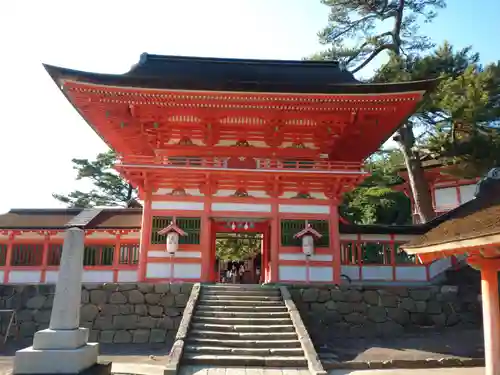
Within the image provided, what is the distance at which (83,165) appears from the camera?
36.2m

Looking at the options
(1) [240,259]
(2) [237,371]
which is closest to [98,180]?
(1) [240,259]

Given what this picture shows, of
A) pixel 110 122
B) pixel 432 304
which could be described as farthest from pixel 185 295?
pixel 432 304

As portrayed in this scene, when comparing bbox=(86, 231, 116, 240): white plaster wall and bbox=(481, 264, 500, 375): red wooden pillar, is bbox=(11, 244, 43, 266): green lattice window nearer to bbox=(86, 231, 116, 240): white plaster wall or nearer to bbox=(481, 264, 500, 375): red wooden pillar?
bbox=(86, 231, 116, 240): white plaster wall

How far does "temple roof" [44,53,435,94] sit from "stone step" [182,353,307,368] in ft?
27.0

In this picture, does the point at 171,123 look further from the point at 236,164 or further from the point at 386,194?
the point at 386,194

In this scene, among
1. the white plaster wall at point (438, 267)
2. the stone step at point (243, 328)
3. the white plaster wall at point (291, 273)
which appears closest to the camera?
the stone step at point (243, 328)

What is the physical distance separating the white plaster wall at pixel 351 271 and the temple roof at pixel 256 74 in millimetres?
6337

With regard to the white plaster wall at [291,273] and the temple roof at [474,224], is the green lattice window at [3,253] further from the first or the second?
the temple roof at [474,224]

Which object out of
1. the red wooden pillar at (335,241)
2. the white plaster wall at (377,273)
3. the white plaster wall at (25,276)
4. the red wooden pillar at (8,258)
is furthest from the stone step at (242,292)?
the red wooden pillar at (8,258)

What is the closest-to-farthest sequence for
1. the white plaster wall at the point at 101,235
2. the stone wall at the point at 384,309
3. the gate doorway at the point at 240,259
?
the stone wall at the point at 384,309, the white plaster wall at the point at 101,235, the gate doorway at the point at 240,259

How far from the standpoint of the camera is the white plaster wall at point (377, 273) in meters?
14.8

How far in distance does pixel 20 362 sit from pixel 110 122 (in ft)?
33.5

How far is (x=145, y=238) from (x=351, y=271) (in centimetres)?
753

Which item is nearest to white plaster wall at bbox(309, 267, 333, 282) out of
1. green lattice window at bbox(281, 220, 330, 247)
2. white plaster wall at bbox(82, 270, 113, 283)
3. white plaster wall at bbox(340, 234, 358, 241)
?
green lattice window at bbox(281, 220, 330, 247)
